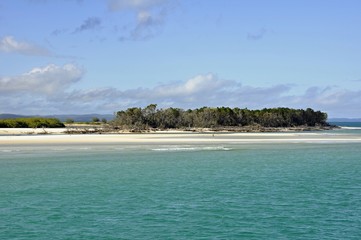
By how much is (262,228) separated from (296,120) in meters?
132

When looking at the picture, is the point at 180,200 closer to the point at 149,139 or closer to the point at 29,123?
the point at 149,139

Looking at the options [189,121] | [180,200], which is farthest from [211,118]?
[180,200]

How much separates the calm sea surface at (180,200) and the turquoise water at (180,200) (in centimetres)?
3

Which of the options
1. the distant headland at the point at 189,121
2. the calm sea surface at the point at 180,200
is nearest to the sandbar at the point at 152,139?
the distant headland at the point at 189,121

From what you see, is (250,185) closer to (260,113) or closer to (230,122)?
(230,122)

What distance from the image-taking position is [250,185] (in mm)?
22953

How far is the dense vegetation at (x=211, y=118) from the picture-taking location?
11319 cm

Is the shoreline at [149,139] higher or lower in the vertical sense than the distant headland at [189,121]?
lower

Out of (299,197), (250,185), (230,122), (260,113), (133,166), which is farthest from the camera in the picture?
(260,113)

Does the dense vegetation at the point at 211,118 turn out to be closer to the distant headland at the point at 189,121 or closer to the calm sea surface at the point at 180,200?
the distant headland at the point at 189,121

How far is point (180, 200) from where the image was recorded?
754 inches

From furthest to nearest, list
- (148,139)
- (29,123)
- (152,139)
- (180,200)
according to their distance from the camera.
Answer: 1. (29,123)
2. (148,139)
3. (152,139)
4. (180,200)

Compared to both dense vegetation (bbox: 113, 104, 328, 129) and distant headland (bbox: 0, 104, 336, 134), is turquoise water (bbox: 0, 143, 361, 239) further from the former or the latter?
dense vegetation (bbox: 113, 104, 328, 129)

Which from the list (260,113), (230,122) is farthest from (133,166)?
(260,113)
